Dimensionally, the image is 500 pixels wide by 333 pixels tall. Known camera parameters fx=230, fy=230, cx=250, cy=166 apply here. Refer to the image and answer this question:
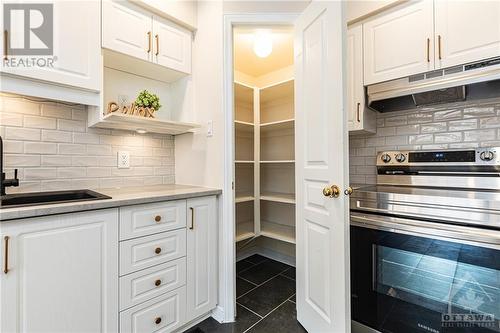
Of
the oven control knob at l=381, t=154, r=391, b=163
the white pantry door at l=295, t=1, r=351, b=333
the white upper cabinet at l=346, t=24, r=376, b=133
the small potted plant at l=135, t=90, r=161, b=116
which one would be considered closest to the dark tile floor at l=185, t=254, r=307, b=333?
the white pantry door at l=295, t=1, r=351, b=333

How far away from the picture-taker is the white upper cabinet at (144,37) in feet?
4.79

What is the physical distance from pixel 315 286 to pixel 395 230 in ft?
1.86

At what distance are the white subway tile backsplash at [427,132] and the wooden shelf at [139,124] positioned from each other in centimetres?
146

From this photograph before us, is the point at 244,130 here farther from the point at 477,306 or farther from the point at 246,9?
the point at 477,306

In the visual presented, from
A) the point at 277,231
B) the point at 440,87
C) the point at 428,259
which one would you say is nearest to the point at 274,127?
the point at 277,231

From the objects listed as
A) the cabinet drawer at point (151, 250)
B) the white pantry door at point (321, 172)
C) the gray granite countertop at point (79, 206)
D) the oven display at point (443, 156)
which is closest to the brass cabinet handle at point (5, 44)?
the gray granite countertop at point (79, 206)

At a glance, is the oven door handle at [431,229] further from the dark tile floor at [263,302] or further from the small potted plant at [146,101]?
the small potted plant at [146,101]

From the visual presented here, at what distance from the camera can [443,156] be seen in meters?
1.55

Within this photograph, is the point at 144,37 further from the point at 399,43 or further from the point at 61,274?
the point at 399,43

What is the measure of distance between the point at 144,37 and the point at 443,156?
2208 mm

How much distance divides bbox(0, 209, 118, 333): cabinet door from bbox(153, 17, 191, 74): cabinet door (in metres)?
1.17

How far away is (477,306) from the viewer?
102 centimetres

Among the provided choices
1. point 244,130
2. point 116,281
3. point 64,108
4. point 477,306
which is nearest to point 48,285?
point 116,281

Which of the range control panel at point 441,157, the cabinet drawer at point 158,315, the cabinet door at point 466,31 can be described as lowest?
the cabinet drawer at point 158,315
